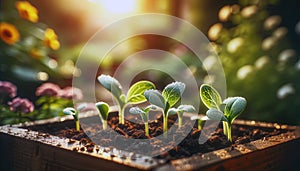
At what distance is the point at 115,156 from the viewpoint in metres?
0.80

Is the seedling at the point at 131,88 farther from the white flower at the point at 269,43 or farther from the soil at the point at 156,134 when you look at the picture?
the white flower at the point at 269,43

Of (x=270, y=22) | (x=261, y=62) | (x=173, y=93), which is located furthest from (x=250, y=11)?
(x=173, y=93)

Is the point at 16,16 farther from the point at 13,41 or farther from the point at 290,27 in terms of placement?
the point at 290,27

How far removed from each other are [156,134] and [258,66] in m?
1.10

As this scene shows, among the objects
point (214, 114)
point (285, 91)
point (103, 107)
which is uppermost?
point (285, 91)

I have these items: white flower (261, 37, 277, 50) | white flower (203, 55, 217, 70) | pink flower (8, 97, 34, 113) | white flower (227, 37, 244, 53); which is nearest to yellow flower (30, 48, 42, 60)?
pink flower (8, 97, 34, 113)

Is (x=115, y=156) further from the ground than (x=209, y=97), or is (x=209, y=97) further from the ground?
(x=209, y=97)

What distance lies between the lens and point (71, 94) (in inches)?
64.9

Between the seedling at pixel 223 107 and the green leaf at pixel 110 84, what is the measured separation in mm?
294

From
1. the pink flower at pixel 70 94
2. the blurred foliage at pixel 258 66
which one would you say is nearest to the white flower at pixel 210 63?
the blurred foliage at pixel 258 66

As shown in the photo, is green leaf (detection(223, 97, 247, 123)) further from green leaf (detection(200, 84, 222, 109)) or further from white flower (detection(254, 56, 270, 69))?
white flower (detection(254, 56, 270, 69))

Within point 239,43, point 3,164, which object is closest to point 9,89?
point 3,164

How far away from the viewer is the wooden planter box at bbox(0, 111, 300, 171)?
767 mm

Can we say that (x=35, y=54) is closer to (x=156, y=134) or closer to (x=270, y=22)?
(x=156, y=134)
